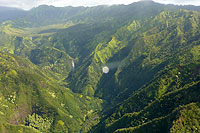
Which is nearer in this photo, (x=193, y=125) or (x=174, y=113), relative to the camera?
(x=193, y=125)

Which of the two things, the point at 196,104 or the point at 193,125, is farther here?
the point at 196,104

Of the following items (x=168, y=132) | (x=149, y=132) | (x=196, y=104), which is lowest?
(x=149, y=132)

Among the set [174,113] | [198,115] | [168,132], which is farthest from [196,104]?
[168,132]

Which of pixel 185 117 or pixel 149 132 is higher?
pixel 185 117

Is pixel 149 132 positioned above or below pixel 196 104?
below

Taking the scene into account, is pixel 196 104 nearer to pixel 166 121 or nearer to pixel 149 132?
pixel 166 121

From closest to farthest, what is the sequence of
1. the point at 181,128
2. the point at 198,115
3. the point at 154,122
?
the point at 181,128 → the point at 198,115 → the point at 154,122

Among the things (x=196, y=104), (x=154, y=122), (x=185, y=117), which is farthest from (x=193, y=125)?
(x=154, y=122)

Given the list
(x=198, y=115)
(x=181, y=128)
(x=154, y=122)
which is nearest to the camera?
(x=181, y=128)

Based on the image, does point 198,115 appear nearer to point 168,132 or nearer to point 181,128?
point 181,128
